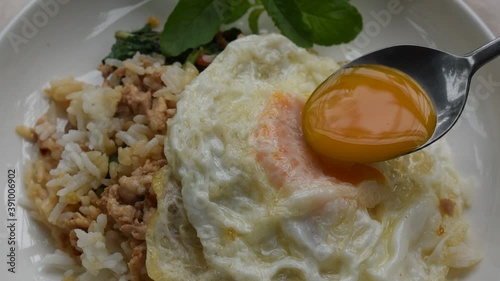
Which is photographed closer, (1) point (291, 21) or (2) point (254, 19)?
(1) point (291, 21)

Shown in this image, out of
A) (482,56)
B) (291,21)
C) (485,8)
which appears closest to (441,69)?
(482,56)

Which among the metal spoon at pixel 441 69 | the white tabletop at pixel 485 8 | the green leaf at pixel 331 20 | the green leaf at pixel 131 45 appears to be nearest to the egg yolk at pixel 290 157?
the metal spoon at pixel 441 69

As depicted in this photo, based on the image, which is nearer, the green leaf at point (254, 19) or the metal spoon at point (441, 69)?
the metal spoon at point (441, 69)

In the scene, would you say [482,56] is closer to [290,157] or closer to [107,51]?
[290,157]

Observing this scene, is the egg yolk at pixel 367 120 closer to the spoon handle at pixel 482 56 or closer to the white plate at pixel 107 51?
the spoon handle at pixel 482 56

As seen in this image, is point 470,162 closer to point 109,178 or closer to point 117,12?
point 109,178
